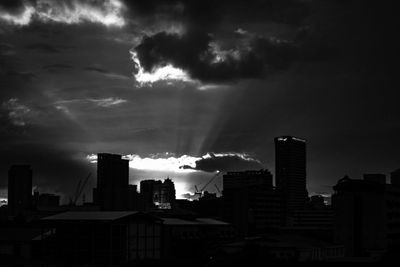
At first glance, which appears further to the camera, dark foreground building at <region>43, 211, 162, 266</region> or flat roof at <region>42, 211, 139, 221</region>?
flat roof at <region>42, 211, 139, 221</region>

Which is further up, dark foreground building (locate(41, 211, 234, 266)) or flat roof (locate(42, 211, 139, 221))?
flat roof (locate(42, 211, 139, 221))

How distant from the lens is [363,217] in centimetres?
12431

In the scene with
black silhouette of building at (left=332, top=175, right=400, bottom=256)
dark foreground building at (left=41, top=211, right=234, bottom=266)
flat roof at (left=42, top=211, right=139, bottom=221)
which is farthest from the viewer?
black silhouette of building at (left=332, top=175, right=400, bottom=256)

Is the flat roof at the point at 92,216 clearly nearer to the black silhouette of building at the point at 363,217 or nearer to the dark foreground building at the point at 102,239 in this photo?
the dark foreground building at the point at 102,239

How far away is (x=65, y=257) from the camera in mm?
94562

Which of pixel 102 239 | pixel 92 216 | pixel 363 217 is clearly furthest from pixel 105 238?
pixel 363 217

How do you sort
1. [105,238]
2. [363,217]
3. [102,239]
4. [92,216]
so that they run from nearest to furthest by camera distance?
1. [105,238]
2. [102,239]
3. [92,216]
4. [363,217]

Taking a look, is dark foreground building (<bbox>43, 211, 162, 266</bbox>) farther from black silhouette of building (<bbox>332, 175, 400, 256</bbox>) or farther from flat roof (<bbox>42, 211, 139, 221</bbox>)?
black silhouette of building (<bbox>332, 175, 400, 256</bbox>)

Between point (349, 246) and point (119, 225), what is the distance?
51.9m

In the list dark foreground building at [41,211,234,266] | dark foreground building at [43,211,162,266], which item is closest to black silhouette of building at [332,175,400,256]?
dark foreground building at [41,211,234,266]

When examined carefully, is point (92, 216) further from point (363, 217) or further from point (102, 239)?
point (363, 217)

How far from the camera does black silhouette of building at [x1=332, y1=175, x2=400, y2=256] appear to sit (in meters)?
123

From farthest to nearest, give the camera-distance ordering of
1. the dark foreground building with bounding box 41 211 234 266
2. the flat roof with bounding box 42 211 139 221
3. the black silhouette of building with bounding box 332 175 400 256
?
the black silhouette of building with bounding box 332 175 400 256 → the flat roof with bounding box 42 211 139 221 → the dark foreground building with bounding box 41 211 234 266

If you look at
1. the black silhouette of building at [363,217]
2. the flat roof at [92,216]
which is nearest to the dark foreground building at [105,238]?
the flat roof at [92,216]
